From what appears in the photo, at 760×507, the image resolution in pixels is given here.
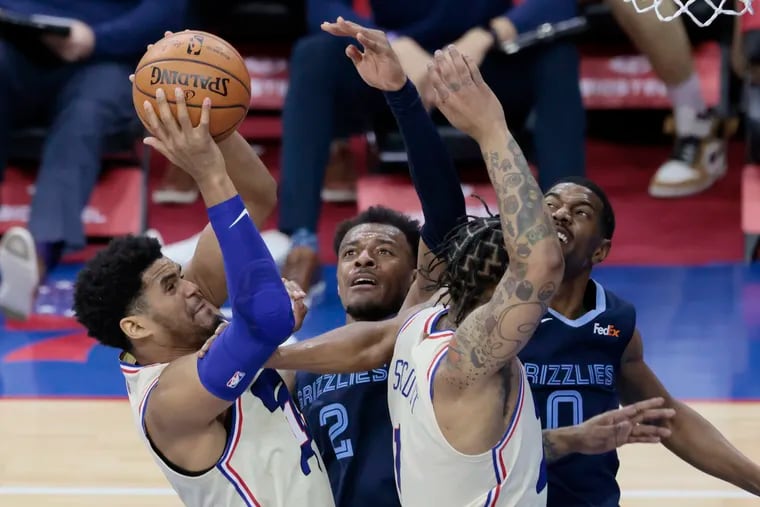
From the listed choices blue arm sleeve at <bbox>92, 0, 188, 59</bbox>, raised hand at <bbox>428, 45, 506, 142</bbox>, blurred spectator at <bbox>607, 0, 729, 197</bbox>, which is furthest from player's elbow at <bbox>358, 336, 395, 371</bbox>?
blurred spectator at <bbox>607, 0, 729, 197</bbox>

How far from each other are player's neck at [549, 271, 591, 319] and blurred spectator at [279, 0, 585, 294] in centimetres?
228

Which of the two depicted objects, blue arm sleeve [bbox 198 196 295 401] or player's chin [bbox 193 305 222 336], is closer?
blue arm sleeve [bbox 198 196 295 401]

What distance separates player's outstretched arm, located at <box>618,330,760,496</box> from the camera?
3.79m

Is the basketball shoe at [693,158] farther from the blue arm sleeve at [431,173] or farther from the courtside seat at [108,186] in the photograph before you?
the blue arm sleeve at [431,173]

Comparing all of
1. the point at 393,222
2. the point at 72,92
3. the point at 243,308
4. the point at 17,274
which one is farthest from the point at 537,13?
the point at 243,308

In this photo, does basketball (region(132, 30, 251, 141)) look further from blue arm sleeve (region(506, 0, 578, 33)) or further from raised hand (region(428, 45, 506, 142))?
blue arm sleeve (region(506, 0, 578, 33))

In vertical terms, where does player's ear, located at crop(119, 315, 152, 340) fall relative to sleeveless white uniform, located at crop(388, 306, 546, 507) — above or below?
above

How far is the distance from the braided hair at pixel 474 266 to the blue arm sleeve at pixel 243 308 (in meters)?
0.38

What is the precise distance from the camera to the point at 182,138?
289 centimetres

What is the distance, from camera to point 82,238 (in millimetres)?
6102

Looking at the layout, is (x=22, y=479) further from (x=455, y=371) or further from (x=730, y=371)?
(x=730, y=371)

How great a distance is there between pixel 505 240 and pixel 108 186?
416 cm

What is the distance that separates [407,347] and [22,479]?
213 centimetres

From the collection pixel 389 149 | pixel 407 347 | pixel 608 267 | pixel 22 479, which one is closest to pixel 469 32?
pixel 389 149
